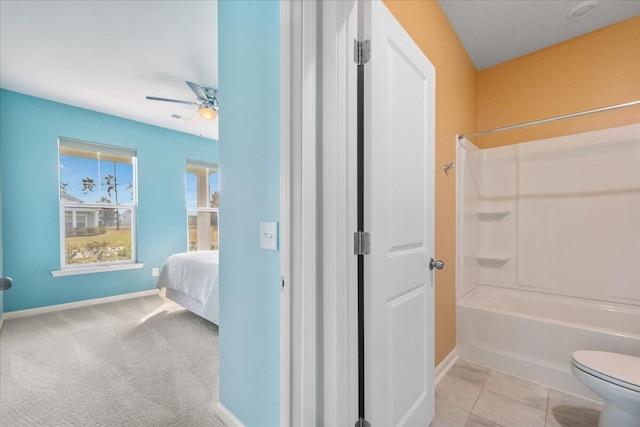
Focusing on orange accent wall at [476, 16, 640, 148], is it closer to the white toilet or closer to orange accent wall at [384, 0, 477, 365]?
orange accent wall at [384, 0, 477, 365]

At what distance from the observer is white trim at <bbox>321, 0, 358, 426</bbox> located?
994 mm

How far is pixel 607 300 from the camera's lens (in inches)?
85.7

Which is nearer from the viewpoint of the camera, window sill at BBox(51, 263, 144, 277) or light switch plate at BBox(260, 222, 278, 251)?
light switch plate at BBox(260, 222, 278, 251)

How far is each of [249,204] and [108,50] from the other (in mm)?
2392

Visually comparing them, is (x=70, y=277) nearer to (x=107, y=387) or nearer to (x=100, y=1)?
(x=107, y=387)

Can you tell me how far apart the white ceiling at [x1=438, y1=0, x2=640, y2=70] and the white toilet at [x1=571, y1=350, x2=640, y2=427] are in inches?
90.4

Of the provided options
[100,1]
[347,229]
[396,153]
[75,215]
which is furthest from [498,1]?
[75,215]

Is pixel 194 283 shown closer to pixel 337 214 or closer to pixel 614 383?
pixel 337 214

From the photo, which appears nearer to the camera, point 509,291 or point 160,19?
point 160,19

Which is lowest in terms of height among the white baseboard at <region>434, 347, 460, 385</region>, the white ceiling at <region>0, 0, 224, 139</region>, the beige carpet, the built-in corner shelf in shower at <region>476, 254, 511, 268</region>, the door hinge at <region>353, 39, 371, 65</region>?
the beige carpet

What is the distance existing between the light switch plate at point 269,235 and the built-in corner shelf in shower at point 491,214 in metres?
2.33

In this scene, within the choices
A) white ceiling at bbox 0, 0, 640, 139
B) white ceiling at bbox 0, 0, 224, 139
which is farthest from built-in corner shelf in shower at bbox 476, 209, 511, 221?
white ceiling at bbox 0, 0, 224, 139

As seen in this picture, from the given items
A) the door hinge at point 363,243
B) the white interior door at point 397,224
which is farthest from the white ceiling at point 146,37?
the door hinge at point 363,243

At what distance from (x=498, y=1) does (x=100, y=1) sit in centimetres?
278
